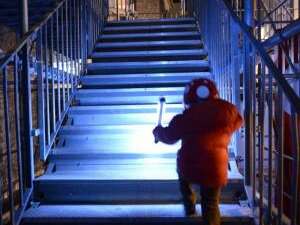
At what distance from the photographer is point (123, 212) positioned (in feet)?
10.3

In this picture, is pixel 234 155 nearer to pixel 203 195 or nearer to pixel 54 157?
pixel 203 195

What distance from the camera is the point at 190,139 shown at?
2.79m

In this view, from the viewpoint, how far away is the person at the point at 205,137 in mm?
2744

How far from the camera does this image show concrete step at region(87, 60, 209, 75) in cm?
538

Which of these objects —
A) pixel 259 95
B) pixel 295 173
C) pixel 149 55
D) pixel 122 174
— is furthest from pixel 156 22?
pixel 295 173

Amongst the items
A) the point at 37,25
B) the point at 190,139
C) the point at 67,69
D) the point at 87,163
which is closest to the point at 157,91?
the point at 67,69

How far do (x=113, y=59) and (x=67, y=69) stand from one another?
1.40m

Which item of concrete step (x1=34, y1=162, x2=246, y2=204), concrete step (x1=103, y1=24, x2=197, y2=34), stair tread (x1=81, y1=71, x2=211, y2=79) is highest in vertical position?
concrete step (x1=103, y1=24, x2=197, y2=34)

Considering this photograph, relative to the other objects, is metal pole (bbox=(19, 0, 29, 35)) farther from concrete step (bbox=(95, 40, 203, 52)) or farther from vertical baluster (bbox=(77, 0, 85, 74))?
concrete step (bbox=(95, 40, 203, 52))

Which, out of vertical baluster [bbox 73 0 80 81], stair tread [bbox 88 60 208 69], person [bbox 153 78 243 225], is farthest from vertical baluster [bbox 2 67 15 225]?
stair tread [bbox 88 60 208 69]

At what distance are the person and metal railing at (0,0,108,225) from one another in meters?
1.11

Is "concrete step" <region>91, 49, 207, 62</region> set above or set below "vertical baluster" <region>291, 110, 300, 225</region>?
above

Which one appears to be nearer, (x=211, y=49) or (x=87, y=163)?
(x=87, y=163)

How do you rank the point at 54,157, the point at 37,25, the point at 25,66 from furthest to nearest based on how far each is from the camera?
the point at 54,157 < the point at 37,25 < the point at 25,66
